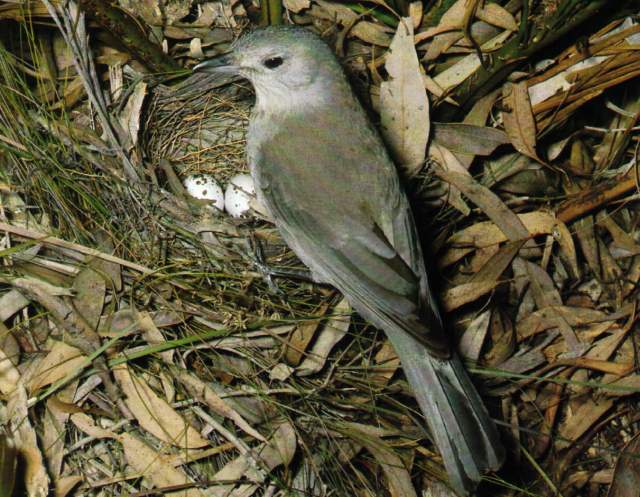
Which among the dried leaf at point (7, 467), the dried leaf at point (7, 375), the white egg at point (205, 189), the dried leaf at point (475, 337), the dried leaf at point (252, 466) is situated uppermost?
the white egg at point (205, 189)

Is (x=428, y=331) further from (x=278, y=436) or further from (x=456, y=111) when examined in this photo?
(x=456, y=111)

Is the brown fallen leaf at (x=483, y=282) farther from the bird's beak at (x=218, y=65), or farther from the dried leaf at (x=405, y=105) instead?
the bird's beak at (x=218, y=65)

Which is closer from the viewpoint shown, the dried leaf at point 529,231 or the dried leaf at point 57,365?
the dried leaf at point 57,365

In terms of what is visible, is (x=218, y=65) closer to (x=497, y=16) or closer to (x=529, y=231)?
(x=497, y=16)

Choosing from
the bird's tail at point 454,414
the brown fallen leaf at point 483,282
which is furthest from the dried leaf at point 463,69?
the bird's tail at point 454,414

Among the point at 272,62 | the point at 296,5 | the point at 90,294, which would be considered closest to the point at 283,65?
the point at 272,62

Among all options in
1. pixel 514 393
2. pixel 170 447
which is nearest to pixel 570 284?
pixel 514 393
